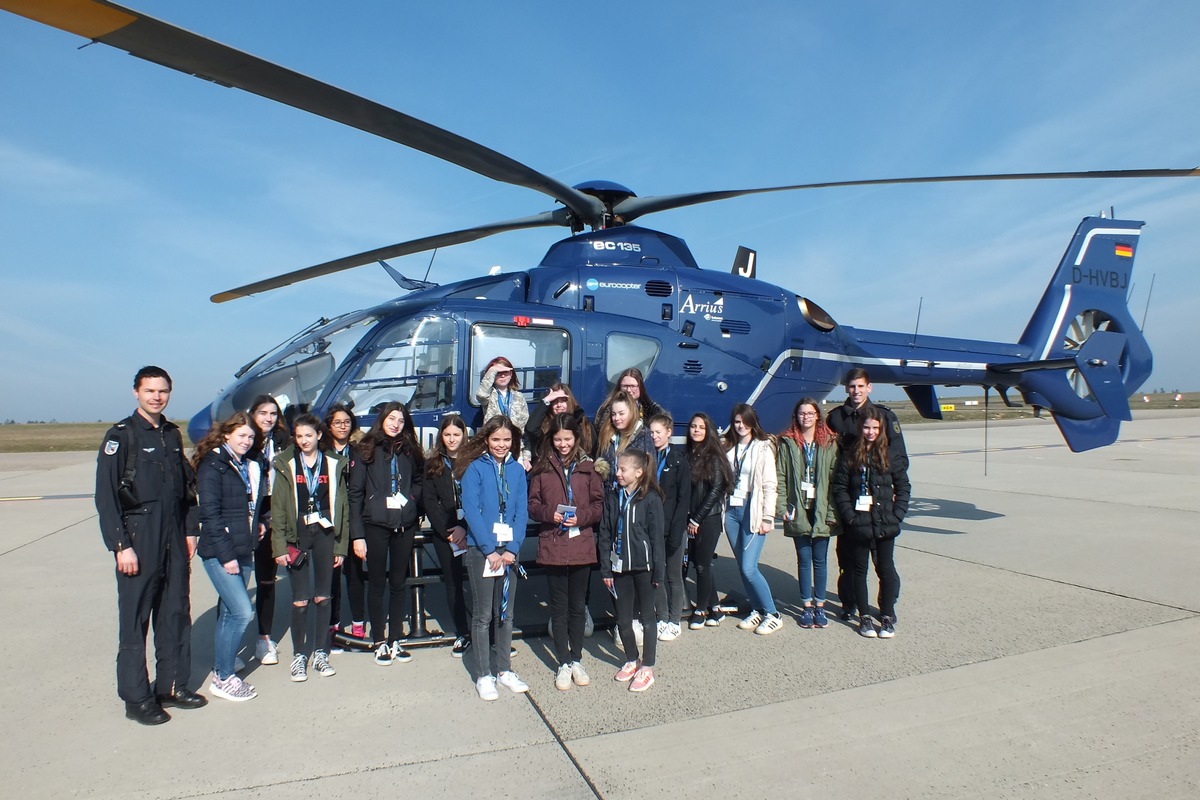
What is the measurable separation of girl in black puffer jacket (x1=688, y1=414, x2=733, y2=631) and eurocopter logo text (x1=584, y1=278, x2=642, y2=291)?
1.92m

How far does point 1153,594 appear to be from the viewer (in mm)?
5750

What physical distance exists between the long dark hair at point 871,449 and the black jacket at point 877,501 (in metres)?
0.04

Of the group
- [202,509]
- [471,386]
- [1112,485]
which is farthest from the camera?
[1112,485]

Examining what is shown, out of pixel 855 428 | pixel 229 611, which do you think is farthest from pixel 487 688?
pixel 855 428

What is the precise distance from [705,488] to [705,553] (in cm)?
49

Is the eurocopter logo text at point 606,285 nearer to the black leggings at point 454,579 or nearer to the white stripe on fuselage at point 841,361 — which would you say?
the white stripe on fuselage at point 841,361

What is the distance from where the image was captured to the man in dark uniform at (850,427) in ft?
16.5

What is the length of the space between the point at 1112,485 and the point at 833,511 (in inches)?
410

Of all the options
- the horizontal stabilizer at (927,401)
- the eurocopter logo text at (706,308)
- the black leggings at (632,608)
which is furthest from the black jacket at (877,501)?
the horizontal stabilizer at (927,401)

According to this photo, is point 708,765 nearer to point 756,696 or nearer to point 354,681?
point 756,696

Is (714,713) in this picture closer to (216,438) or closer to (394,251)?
(216,438)

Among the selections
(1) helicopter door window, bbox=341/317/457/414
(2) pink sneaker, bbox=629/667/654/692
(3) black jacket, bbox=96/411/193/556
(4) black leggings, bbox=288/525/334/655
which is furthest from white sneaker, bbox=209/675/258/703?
(1) helicopter door window, bbox=341/317/457/414

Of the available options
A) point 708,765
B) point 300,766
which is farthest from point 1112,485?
point 300,766

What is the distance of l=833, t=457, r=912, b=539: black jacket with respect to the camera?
4863 millimetres
